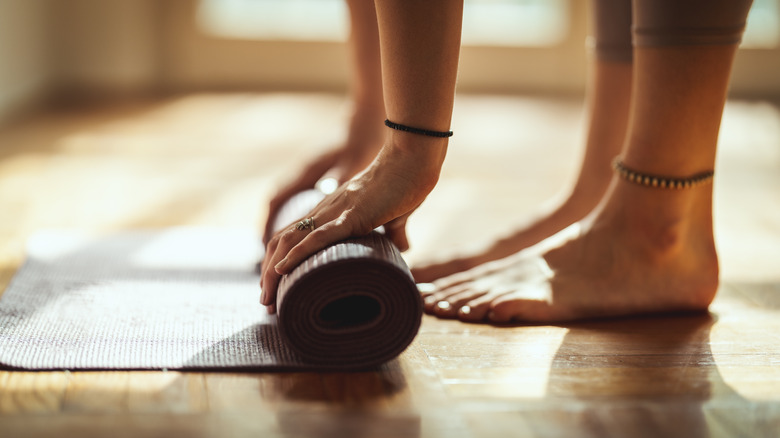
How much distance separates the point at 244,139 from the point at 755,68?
2.79m

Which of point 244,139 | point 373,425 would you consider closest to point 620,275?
point 373,425

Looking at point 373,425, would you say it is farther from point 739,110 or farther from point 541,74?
point 541,74

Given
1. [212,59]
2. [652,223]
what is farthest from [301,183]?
[212,59]

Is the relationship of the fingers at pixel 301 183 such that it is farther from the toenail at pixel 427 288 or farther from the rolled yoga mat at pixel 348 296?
the rolled yoga mat at pixel 348 296

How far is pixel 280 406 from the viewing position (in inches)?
31.1

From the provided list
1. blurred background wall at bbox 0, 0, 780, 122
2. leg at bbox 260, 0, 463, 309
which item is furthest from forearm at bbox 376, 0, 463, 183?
blurred background wall at bbox 0, 0, 780, 122

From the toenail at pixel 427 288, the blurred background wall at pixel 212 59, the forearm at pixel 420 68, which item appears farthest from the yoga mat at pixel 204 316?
the blurred background wall at pixel 212 59

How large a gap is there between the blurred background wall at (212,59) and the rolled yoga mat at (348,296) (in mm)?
3074

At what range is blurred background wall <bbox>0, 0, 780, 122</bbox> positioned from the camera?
384 centimetres

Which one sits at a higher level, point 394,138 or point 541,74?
point 394,138

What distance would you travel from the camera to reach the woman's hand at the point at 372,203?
36.2 inches

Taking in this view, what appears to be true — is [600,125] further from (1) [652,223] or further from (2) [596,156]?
(1) [652,223]

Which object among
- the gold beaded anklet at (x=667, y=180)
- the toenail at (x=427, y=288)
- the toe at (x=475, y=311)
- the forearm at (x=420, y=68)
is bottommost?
the toenail at (x=427, y=288)

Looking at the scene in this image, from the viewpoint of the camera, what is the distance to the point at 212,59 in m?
4.10
